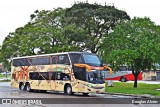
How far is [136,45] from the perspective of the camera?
1275 inches

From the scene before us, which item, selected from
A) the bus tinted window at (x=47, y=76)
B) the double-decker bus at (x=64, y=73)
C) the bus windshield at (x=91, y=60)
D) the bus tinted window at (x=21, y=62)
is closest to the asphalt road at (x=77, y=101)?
the double-decker bus at (x=64, y=73)

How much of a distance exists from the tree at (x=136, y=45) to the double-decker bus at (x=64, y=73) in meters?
3.68

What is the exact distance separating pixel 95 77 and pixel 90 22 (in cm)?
1709

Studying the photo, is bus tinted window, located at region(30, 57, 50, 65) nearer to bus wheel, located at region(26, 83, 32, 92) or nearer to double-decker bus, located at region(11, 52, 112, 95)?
double-decker bus, located at region(11, 52, 112, 95)

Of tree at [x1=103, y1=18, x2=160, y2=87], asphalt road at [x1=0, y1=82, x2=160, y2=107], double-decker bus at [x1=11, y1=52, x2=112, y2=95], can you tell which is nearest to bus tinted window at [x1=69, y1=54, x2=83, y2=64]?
double-decker bus at [x1=11, y1=52, x2=112, y2=95]

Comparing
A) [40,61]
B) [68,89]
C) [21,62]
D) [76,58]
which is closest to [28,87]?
[21,62]

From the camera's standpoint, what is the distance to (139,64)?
33000 millimetres

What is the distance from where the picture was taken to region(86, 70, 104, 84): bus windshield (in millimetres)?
25703

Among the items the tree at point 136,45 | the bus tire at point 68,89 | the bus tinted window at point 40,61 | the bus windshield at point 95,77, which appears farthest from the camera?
the tree at point 136,45

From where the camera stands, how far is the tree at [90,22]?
4159 cm

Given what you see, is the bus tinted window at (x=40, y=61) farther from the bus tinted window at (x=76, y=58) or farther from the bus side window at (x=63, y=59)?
the bus tinted window at (x=76, y=58)

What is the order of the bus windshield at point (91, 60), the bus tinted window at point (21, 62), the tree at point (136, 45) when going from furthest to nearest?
the bus tinted window at point (21, 62) < the tree at point (136, 45) < the bus windshield at point (91, 60)

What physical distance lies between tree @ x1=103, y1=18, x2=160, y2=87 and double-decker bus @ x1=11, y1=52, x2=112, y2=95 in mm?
3676

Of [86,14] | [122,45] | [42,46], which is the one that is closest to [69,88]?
[122,45]
